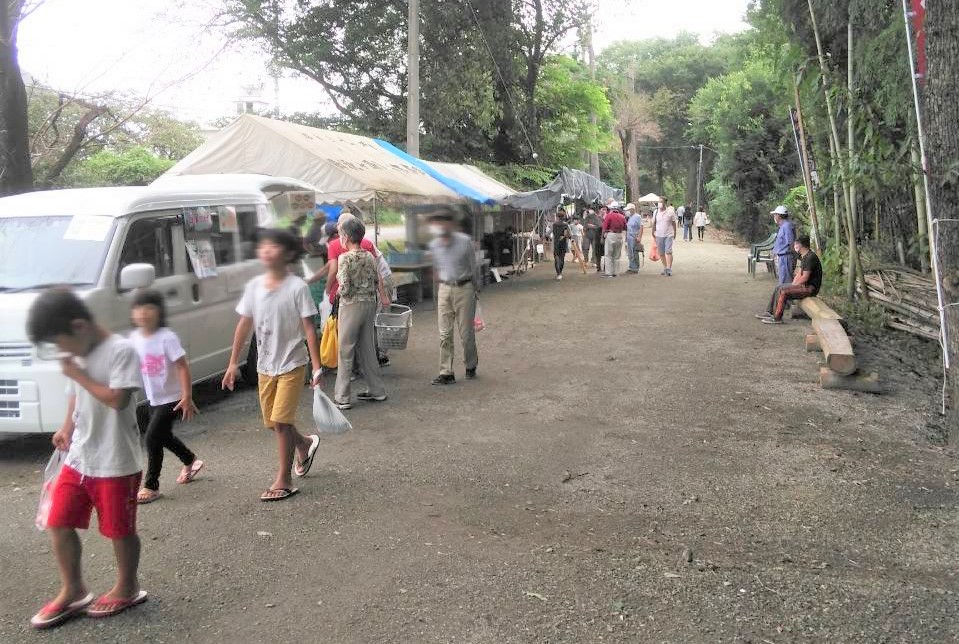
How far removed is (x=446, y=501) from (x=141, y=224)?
11.9ft

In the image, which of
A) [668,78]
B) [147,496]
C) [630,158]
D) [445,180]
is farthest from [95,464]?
[668,78]

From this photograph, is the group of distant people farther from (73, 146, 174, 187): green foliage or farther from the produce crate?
(73, 146, 174, 187): green foliage

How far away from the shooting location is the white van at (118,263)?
5.88 m

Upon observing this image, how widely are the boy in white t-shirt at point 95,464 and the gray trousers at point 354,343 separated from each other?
3.72m

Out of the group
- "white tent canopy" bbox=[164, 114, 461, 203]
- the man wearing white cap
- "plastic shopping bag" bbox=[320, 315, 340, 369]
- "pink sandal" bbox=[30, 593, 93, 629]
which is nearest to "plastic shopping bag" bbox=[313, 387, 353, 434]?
"pink sandal" bbox=[30, 593, 93, 629]

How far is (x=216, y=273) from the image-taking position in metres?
7.73

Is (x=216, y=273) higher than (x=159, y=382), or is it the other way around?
(x=216, y=273)

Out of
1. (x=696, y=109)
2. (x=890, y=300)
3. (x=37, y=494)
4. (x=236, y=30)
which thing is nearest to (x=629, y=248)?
(x=890, y=300)

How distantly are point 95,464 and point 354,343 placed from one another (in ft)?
13.2

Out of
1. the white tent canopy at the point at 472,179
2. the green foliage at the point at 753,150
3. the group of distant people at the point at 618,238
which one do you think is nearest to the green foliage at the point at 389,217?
the white tent canopy at the point at 472,179

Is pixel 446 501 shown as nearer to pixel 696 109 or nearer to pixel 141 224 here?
pixel 141 224

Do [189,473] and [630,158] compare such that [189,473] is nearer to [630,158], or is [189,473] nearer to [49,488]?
[49,488]

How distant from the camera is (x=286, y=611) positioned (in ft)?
12.1

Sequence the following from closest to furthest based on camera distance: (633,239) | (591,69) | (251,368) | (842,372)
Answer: (842,372)
(251,368)
(633,239)
(591,69)
